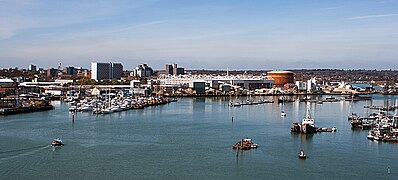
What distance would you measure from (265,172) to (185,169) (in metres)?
0.81

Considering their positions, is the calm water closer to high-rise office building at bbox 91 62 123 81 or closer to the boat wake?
the boat wake

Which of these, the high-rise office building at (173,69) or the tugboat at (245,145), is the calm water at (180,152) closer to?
the tugboat at (245,145)

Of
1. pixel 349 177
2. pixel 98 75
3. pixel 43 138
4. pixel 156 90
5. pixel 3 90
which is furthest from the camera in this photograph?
pixel 98 75

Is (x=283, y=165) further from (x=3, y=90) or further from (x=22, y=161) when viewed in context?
(x=3, y=90)

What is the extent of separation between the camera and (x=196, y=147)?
6.14 meters

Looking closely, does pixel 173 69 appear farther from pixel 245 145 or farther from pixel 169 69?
pixel 245 145

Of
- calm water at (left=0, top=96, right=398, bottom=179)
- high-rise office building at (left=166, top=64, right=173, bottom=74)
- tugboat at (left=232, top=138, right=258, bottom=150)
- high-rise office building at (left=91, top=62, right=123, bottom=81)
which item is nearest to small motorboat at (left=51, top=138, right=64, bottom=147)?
calm water at (left=0, top=96, right=398, bottom=179)

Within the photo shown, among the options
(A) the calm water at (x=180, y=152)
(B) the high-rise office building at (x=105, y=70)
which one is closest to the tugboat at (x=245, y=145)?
(A) the calm water at (x=180, y=152)

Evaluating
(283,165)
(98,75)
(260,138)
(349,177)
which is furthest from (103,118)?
(98,75)

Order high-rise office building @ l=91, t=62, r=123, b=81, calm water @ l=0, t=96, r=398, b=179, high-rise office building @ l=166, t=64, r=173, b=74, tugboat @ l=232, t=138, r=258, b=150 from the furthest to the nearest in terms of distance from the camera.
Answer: high-rise office building @ l=166, t=64, r=173, b=74 → high-rise office building @ l=91, t=62, r=123, b=81 → tugboat @ l=232, t=138, r=258, b=150 → calm water @ l=0, t=96, r=398, b=179

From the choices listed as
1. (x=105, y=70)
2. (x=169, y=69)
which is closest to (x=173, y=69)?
(x=169, y=69)

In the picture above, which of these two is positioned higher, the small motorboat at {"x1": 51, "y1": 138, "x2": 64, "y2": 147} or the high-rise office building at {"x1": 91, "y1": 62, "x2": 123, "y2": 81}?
the high-rise office building at {"x1": 91, "y1": 62, "x2": 123, "y2": 81}

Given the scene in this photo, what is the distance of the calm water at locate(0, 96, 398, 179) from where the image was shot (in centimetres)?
484

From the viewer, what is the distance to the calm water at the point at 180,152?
484 centimetres
